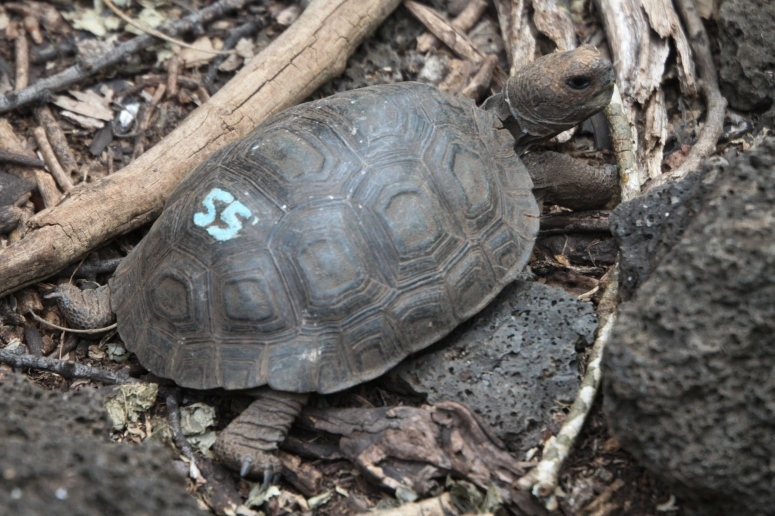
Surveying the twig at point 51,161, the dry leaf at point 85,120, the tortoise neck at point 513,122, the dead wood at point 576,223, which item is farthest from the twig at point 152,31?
the dead wood at point 576,223

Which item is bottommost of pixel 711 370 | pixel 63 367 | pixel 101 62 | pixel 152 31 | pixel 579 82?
pixel 63 367

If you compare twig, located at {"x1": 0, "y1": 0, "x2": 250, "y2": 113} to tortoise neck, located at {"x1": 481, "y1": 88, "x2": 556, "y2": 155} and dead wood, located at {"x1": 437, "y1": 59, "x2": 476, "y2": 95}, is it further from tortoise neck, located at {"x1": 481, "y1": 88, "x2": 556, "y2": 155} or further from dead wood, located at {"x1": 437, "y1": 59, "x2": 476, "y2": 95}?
tortoise neck, located at {"x1": 481, "y1": 88, "x2": 556, "y2": 155}

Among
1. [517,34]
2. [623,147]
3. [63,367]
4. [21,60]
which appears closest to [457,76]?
[517,34]

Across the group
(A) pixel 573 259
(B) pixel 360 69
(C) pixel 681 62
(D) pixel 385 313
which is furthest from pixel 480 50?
(D) pixel 385 313

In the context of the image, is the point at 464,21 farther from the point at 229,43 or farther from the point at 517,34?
Answer: the point at 229,43

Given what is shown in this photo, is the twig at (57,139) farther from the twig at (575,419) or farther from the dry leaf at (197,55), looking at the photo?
the twig at (575,419)

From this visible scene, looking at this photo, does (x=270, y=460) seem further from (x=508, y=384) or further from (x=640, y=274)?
(x=640, y=274)
